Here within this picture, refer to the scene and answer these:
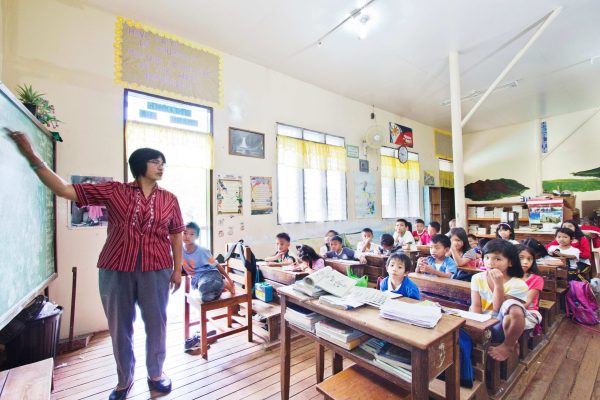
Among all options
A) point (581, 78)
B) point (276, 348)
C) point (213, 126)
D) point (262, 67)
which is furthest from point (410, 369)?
point (581, 78)

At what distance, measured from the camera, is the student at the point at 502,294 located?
1800mm

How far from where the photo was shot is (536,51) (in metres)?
4.16

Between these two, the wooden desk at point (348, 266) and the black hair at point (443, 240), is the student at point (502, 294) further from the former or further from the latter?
the wooden desk at point (348, 266)

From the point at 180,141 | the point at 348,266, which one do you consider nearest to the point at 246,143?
the point at 180,141

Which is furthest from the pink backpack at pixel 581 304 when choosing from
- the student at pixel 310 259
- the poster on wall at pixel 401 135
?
the poster on wall at pixel 401 135

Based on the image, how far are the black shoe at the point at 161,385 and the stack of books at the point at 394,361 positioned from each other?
1547 mm

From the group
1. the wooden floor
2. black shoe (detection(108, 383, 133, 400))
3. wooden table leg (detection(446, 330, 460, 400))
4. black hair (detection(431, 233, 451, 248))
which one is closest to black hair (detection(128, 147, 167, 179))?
black shoe (detection(108, 383, 133, 400))

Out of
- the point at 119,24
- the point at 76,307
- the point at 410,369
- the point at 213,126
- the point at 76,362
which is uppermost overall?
the point at 119,24

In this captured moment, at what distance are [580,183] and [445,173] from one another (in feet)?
9.28

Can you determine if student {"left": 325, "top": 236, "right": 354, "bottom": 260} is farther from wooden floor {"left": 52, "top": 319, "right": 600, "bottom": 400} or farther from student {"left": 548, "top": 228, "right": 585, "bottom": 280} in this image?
student {"left": 548, "top": 228, "right": 585, "bottom": 280}

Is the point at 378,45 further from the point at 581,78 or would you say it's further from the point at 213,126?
the point at 581,78

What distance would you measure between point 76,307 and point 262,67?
3.94 m

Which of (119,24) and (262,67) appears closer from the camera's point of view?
(119,24)

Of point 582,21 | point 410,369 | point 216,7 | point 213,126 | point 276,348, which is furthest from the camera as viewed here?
point 213,126
